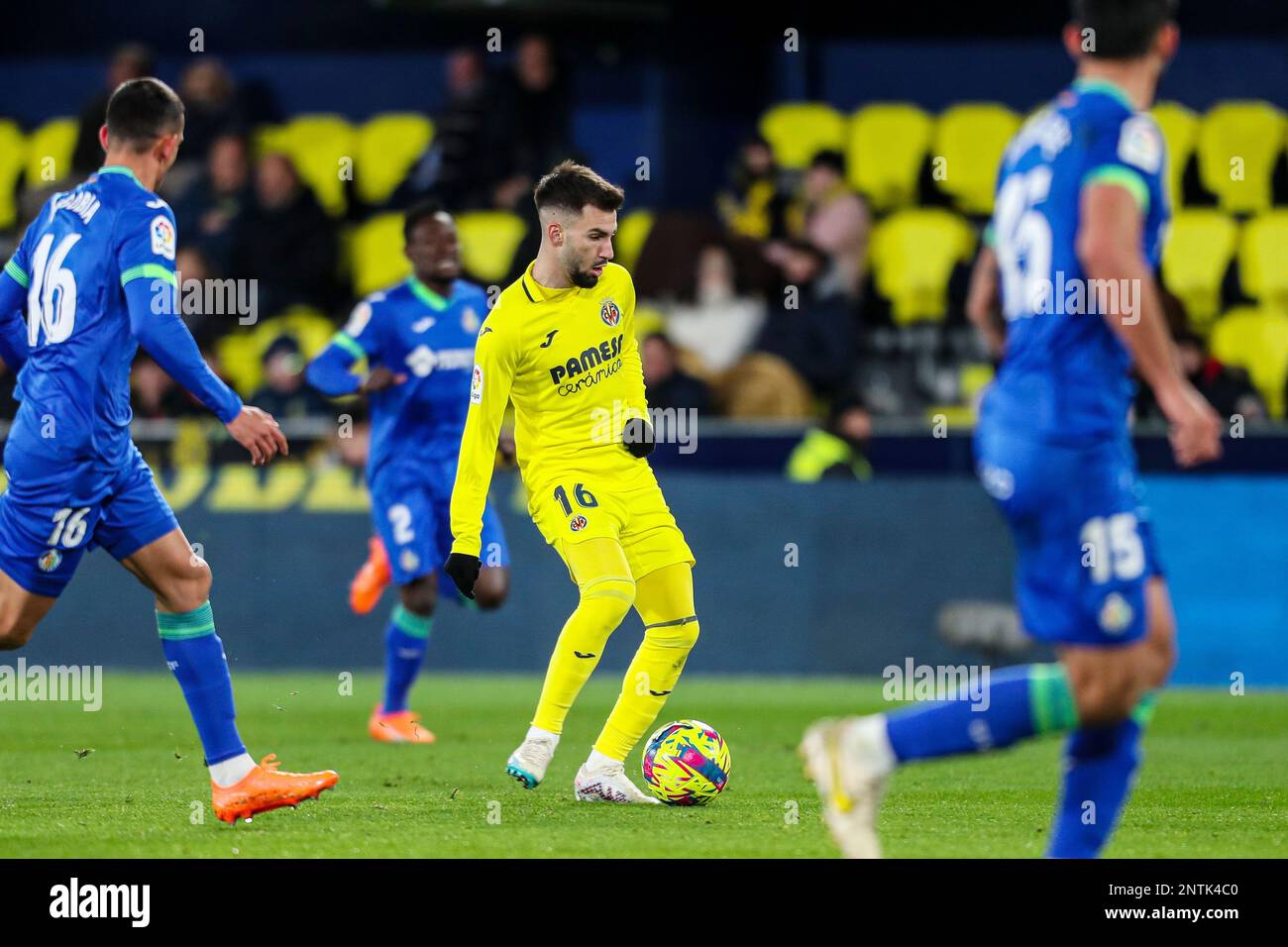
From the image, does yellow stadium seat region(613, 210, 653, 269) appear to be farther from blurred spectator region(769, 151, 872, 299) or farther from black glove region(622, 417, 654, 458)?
black glove region(622, 417, 654, 458)

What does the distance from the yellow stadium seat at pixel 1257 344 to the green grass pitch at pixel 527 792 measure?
359 centimetres

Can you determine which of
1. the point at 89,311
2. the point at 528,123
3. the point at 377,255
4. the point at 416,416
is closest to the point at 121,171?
the point at 89,311

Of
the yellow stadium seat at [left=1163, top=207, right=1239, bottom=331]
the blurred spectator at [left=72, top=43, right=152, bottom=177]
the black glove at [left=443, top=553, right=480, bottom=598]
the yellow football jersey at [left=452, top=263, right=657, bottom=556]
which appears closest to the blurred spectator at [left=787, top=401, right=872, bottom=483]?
the yellow stadium seat at [left=1163, top=207, right=1239, bottom=331]

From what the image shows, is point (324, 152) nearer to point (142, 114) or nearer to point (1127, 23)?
point (142, 114)

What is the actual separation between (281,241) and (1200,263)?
23.8 ft

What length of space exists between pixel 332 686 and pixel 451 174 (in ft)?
18.0

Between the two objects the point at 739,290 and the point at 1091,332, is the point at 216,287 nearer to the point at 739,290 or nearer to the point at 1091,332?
the point at 739,290

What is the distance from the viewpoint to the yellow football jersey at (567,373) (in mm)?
7250

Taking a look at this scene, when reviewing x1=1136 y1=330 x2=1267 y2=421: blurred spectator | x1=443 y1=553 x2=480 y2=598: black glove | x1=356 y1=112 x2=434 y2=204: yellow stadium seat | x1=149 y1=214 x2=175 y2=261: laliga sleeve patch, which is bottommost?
x1=443 y1=553 x2=480 y2=598: black glove

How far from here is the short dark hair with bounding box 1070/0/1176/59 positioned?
493 centimetres

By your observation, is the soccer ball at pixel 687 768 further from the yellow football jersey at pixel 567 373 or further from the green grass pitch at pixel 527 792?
the yellow football jersey at pixel 567 373

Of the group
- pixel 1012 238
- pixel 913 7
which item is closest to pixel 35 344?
pixel 1012 238

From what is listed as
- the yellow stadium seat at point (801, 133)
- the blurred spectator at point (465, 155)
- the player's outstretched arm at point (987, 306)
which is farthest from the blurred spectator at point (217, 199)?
the player's outstretched arm at point (987, 306)

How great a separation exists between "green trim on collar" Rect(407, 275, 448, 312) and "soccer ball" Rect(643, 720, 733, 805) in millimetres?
3415
